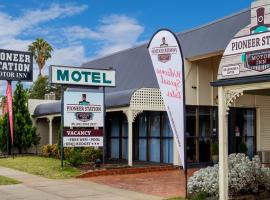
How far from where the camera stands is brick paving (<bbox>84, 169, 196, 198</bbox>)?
1414 centimetres

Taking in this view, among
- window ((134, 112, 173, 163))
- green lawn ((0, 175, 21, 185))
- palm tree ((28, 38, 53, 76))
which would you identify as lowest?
green lawn ((0, 175, 21, 185))

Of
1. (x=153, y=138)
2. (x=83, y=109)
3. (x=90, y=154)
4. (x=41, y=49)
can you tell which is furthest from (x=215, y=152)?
(x=41, y=49)

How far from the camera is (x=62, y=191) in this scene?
1427cm

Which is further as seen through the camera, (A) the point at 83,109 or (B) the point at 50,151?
(B) the point at 50,151

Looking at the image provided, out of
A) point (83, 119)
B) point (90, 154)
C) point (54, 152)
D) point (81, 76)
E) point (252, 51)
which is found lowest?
point (54, 152)

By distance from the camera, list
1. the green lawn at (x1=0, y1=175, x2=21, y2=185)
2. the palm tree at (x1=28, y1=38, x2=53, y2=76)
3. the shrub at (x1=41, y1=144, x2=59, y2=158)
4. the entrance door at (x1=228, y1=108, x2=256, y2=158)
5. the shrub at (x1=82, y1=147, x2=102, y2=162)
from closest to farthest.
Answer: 1. the green lawn at (x1=0, y1=175, x2=21, y2=185)
2. the shrub at (x1=82, y1=147, x2=102, y2=162)
3. the entrance door at (x1=228, y1=108, x2=256, y2=158)
4. the shrub at (x1=41, y1=144, x2=59, y2=158)
5. the palm tree at (x1=28, y1=38, x2=53, y2=76)

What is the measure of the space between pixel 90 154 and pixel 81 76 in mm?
3597

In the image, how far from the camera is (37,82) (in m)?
59.8

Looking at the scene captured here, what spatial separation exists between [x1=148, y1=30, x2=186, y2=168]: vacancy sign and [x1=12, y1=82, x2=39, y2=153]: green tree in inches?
765

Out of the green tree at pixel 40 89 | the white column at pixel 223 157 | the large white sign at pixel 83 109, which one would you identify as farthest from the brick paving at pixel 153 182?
the green tree at pixel 40 89

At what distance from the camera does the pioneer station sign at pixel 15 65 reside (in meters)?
28.1

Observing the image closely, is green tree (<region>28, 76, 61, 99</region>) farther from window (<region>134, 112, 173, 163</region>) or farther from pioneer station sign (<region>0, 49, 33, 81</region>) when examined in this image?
window (<region>134, 112, 173, 163</region>)

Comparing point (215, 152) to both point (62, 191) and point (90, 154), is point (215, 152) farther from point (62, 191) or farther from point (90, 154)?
point (62, 191)

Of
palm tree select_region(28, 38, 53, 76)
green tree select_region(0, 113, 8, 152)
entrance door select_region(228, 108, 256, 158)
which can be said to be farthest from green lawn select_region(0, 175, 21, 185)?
palm tree select_region(28, 38, 53, 76)
